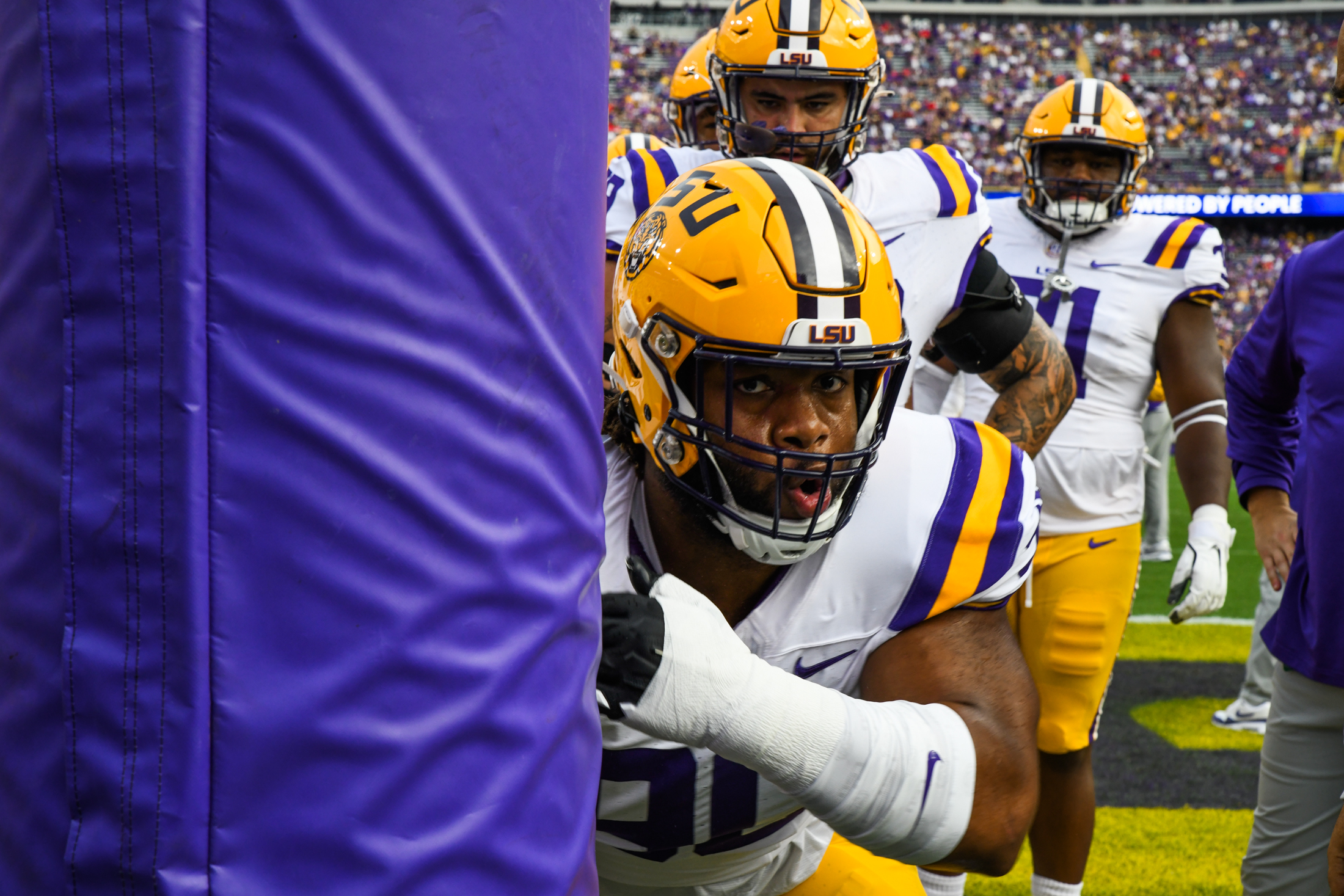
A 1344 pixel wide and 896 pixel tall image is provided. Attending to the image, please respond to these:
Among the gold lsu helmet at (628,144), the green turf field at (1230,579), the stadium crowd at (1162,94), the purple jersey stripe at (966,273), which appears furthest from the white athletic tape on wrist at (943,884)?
the stadium crowd at (1162,94)

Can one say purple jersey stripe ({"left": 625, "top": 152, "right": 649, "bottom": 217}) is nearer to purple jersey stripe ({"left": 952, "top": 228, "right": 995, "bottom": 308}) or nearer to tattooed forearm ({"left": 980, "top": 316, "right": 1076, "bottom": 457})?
purple jersey stripe ({"left": 952, "top": 228, "right": 995, "bottom": 308})

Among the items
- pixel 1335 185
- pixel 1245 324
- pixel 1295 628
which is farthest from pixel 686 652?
pixel 1335 185

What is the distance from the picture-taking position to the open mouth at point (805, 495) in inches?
61.0

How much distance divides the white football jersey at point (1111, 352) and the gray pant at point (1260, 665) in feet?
4.06

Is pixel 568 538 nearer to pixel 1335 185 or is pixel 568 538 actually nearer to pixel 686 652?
pixel 686 652

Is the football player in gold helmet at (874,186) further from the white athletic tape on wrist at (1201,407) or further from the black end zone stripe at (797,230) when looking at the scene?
the black end zone stripe at (797,230)

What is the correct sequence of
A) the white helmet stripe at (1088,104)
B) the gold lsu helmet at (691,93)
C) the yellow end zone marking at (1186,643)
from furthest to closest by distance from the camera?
the yellow end zone marking at (1186,643) < the gold lsu helmet at (691,93) < the white helmet stripe at (1088,104)

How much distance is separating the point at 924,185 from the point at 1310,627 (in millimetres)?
1300

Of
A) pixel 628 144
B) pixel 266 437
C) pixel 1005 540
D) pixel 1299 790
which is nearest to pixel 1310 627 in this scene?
pixel 1299 790

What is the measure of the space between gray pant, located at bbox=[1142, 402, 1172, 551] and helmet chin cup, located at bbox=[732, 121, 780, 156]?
5.69 meters

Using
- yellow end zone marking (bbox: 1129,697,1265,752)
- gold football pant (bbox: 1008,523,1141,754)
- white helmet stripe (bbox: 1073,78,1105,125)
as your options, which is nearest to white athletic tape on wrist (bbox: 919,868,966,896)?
gold football pant (bbox: 1008,523,1141,754)

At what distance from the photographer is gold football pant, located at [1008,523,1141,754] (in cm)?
336

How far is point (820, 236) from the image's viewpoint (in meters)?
1.60

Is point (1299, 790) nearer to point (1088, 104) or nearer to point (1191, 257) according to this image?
point (1191, 257)
